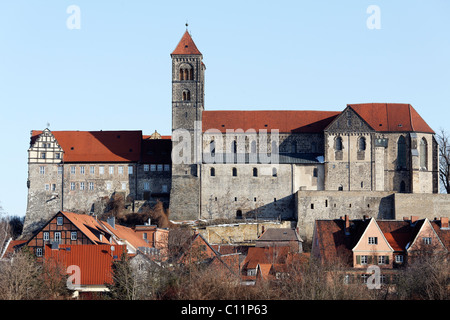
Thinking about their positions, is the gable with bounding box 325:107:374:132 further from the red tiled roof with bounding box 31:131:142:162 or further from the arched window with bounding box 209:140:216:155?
the red tiled roof with bounding box 31:131:142:162

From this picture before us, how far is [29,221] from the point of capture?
101438 mm

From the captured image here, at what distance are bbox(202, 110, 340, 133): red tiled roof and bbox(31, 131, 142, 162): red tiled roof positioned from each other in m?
8.34

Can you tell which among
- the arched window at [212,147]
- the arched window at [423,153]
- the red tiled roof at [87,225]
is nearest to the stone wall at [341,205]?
the arched window at [423,153]

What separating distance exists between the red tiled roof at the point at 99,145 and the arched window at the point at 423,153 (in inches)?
1076

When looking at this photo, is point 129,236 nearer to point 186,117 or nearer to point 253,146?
point 186,117

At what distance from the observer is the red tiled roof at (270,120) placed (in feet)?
336

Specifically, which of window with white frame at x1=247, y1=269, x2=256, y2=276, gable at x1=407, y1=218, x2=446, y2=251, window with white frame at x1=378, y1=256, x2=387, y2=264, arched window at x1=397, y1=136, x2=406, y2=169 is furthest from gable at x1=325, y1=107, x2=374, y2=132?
window with white frame at x1=247, y1=269, x2=256, y2=276

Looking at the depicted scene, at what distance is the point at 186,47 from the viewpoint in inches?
4035

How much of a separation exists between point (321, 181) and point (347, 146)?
4.10 meters

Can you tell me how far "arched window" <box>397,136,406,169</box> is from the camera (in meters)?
99.9

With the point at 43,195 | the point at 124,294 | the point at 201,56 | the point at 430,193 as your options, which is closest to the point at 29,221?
the point at 43,195

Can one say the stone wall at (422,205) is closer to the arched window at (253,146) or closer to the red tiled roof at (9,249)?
the arched window at (253,146)

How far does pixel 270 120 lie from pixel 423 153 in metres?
15.2
